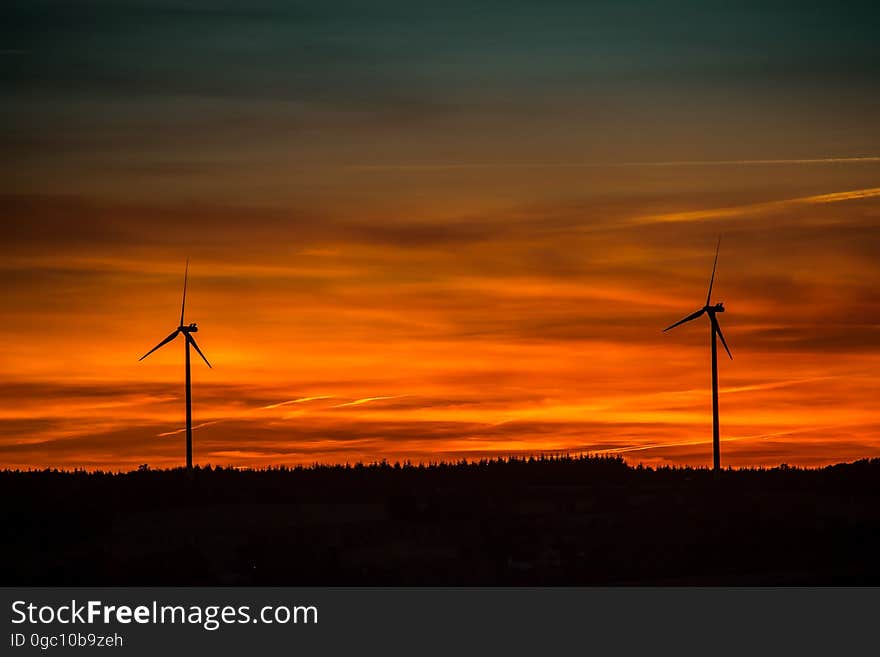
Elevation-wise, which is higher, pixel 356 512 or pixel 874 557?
pixel 356 512

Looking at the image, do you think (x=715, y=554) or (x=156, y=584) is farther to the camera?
(x=715, y=554)

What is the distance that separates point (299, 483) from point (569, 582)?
240 feet

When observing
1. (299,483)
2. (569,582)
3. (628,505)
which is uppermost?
(299,483)

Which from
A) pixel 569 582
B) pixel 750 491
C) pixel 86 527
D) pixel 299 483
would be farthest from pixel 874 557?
pixel 299 483

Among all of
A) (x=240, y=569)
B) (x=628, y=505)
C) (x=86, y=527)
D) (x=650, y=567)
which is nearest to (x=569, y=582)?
(x=650, y=567)

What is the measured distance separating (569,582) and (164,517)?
1617 inches

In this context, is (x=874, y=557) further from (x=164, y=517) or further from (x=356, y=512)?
(x=164, y=517)

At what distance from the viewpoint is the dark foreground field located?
85.9m

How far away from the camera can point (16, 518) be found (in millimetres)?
111438

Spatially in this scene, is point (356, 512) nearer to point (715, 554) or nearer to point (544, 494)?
point (544, 494)

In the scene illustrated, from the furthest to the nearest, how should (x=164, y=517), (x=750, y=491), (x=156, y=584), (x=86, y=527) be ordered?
(x=750, y=491)
(x=164, y=517)
(x=86, y=527)
(x=156, y=584)

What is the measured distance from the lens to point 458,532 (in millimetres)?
100938

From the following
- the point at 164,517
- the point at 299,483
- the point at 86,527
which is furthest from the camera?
the point at 299,483

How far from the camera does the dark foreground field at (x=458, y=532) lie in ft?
282
